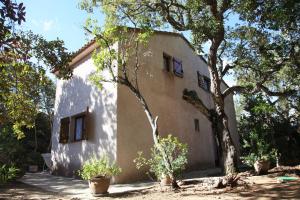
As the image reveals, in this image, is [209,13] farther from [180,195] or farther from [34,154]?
[34,154]

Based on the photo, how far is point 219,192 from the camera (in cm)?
745

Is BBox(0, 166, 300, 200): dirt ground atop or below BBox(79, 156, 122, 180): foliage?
below

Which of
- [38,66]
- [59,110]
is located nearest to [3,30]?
[38,66]

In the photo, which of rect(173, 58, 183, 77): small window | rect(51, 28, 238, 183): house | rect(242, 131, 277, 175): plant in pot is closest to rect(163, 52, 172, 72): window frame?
rect(51, 28, 238, 183): house

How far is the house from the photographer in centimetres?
1123

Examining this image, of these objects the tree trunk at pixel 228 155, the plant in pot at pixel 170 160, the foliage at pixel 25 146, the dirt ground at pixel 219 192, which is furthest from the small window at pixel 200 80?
the foliage at pixel 25 146

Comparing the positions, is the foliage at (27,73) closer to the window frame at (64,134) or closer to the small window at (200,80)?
the window frame at (64,134)

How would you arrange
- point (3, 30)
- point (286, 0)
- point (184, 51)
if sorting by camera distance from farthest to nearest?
point (184, 51), point (286, 0), point (3, 30)

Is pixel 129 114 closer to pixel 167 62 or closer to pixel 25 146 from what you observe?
pixel 167 62

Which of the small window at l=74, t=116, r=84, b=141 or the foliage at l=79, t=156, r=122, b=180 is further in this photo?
the small window at l=74, t=116, r=84, b=141

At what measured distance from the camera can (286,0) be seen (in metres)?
9.23

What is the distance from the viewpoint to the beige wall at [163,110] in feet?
36.7

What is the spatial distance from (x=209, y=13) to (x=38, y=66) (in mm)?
7272

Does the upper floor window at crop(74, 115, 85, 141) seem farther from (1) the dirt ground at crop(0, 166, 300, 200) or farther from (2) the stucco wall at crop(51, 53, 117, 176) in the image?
(1) the dirt ground at crop(0, 166, 300, 200)
